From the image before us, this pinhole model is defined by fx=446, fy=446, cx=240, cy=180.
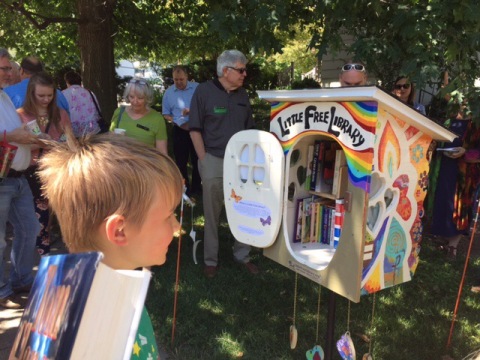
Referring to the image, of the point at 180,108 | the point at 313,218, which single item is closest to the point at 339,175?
the point at 313,218

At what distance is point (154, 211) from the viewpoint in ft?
3.17

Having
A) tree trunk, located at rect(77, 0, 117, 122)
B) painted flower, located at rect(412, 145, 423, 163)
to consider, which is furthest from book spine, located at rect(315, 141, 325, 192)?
tree trunk, located at rect(77, 0, 117, 122)

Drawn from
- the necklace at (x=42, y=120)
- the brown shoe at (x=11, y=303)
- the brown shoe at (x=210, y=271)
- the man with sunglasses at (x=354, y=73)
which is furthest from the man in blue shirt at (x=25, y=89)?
the man with sunglasses at (x=354, y=73)

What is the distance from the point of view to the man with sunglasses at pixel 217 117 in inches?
150

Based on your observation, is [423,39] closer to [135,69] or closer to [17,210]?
[17,210]

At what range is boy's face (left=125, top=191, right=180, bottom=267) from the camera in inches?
37.8

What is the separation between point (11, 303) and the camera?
134 inches

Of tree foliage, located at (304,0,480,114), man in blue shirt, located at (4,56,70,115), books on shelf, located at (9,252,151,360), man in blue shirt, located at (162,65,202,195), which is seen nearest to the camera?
books on shelf, located at (9,252,151,360)

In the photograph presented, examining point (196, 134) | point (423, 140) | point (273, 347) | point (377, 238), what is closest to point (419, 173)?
point (423, 140)

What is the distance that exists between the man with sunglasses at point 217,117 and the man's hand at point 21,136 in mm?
1342

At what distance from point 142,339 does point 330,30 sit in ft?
9.22

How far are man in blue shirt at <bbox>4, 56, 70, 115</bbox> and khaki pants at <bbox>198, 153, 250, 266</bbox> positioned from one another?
132cm

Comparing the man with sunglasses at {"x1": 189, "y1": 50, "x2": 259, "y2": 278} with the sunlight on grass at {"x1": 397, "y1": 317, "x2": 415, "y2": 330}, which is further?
the man with sunglasses at {"x1": 189, "y1": 50, "x2": 259, "y2": 278}

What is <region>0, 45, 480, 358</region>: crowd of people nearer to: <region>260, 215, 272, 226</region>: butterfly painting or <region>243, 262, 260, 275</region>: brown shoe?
<region>243, 262, 260, 275</region>: brown shoe
